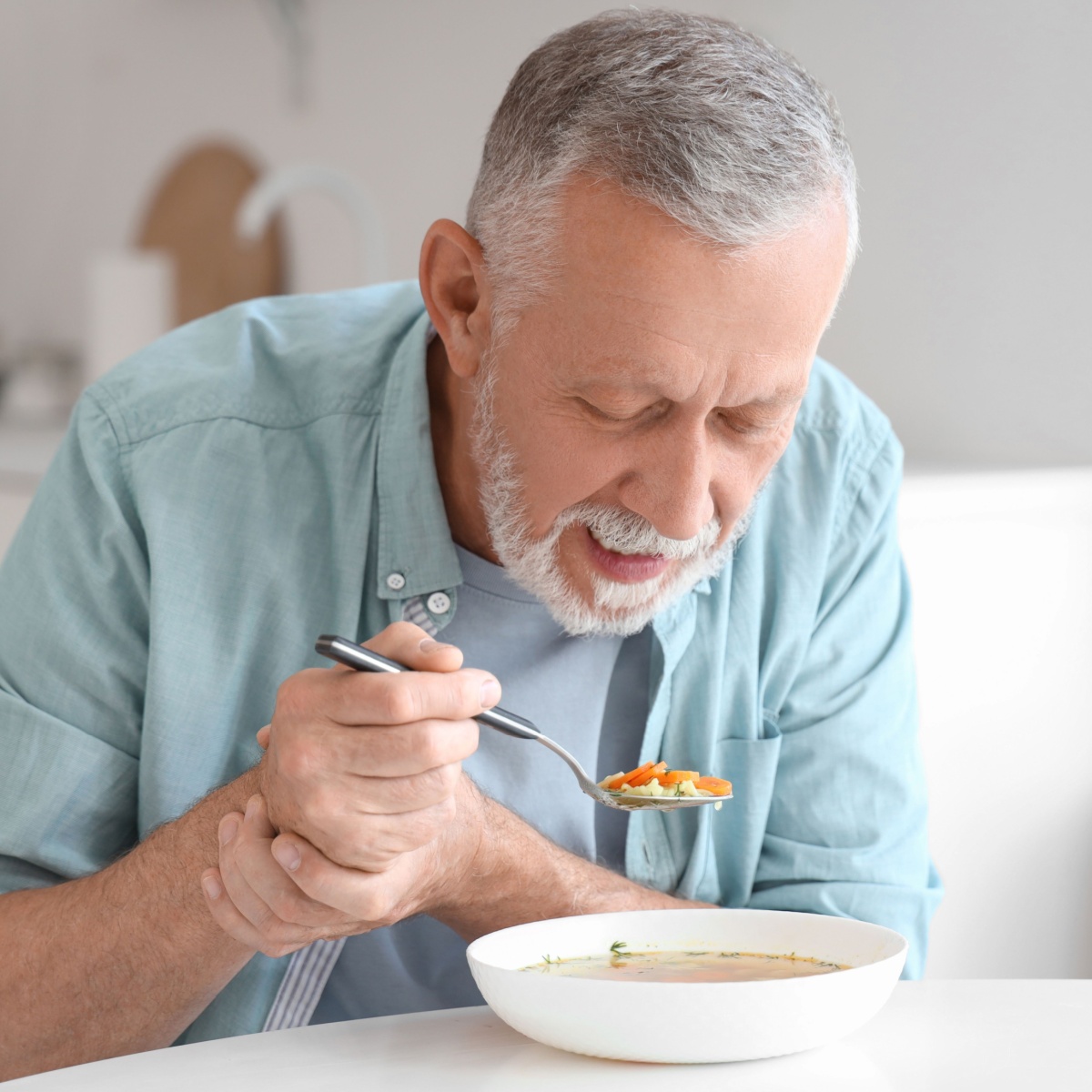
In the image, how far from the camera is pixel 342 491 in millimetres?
1240

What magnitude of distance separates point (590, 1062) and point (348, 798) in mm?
208

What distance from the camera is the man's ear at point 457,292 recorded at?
3.79 ft

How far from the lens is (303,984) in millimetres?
1192

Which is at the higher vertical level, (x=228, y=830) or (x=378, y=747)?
(x=378, y=747)

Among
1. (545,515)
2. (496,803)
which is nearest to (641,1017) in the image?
(496,803)

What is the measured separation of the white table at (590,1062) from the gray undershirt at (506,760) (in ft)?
1.18

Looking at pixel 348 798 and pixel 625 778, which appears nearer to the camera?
pixel 348 798

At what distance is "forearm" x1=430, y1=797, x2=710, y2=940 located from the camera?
1.04 meters

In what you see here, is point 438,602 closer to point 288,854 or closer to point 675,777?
point 675,777

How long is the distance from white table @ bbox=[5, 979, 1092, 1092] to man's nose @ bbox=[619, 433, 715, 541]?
Answer: 1.23ft

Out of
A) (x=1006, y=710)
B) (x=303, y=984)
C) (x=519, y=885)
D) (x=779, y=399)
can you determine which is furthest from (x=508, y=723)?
(x=1006, y=710)

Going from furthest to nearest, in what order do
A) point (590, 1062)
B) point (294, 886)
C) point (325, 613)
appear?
point (325, 613) → point (294, 886) → point (590, 1062)

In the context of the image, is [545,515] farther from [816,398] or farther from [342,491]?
[816,398]

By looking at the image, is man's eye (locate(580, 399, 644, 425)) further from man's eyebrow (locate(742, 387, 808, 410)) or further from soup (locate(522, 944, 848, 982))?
soup (locate(522, 944, 848, 982))
